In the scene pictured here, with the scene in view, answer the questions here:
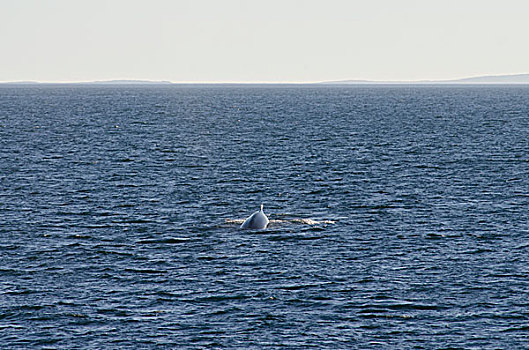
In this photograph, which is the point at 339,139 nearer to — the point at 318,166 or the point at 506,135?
the point at 506,135

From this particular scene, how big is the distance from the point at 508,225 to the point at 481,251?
8.62m

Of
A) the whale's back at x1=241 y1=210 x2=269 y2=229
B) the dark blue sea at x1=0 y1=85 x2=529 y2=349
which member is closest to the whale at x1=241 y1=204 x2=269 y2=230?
the whale's back at x1=241 y1=210 x2=269 y2=229

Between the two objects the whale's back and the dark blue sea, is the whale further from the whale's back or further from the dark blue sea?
the dark blue sea

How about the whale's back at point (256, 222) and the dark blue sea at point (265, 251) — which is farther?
the whale's back at point (256, 222)

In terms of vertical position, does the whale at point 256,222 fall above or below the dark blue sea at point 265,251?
above

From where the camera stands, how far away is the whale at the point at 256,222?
53.8 meters

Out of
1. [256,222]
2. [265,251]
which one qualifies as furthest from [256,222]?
[265,251]

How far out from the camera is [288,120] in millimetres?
176250

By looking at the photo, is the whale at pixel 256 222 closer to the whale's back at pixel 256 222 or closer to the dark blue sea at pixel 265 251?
the whale's back at pixel 256 222

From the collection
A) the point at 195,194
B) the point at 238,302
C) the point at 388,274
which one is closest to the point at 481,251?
the point at 388,274

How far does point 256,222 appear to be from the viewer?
54.1 m

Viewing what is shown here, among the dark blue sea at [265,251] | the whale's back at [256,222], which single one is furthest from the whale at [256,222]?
the dark blue sea at [265,251]

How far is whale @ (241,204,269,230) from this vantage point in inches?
2120

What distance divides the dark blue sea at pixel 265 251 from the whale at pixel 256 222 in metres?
0.76
